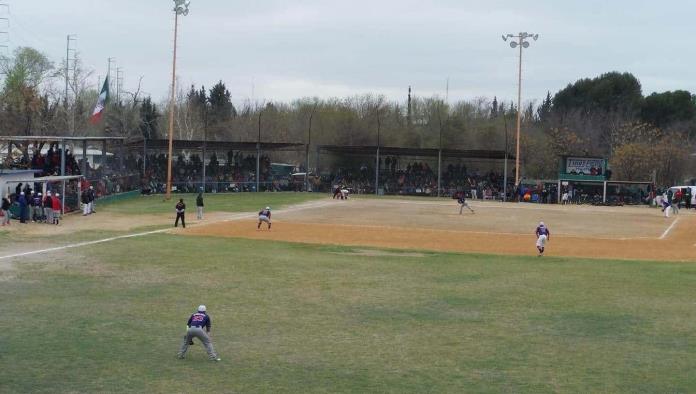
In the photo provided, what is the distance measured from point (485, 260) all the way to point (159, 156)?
167ft

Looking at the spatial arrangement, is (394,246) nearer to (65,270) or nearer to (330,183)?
(65,270)

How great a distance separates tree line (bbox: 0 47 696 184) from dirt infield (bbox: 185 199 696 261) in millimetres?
16839

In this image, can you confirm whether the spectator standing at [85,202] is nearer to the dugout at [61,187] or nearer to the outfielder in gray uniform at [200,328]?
the dugout at [61,187]

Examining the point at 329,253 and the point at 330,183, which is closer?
the point at 329,253

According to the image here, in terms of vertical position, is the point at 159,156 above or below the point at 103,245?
above

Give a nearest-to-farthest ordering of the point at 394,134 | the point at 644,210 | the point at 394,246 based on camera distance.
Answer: the point at 394,246 < the point at 644,210 < the point at 394,134

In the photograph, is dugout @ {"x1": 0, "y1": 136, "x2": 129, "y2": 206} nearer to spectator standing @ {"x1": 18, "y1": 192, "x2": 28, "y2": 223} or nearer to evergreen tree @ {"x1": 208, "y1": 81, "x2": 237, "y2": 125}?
spectator standing @ {"x1": 18, "y1": 192, "x2": 28, "y2": 223}

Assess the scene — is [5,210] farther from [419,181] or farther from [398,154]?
[419,181]

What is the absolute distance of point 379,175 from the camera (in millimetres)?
82562

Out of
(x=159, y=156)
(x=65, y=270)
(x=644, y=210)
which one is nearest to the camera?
(x=65, y=270)

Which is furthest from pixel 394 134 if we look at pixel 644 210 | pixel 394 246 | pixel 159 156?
pixel 394 246

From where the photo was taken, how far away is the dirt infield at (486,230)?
36594 millimetres

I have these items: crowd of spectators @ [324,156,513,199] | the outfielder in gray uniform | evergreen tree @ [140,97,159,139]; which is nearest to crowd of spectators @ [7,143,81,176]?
crowd of spectators @ [324,156,513,199]

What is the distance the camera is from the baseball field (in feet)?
46.4
